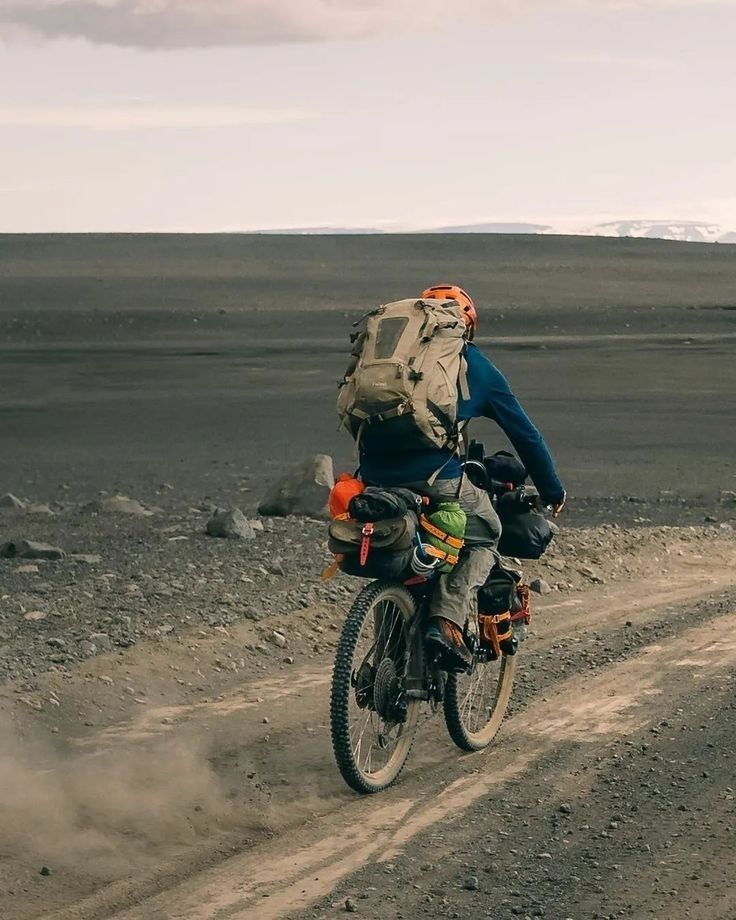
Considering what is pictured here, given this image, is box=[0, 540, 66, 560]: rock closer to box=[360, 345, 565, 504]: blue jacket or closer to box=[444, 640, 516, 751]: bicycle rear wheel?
box=[444, 640, 516, 751]: bicycle rear wheel

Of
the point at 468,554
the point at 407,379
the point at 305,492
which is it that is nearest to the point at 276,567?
the point at 305,492

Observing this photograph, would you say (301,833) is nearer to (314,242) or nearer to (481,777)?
(481,777)

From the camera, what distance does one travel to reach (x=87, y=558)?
11.9 metres

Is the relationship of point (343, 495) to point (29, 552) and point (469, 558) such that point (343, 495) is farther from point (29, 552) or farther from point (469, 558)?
point (29, 552)

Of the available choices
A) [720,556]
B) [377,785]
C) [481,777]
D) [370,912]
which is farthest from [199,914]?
[720,556]

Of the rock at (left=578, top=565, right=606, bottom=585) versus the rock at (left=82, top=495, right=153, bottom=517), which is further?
the rock at (left=82, top=495, right=153, bottom=517)

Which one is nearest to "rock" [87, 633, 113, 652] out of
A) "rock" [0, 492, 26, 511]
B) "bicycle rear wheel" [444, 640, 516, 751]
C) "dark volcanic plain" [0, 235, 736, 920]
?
"dark volcanic plain" [0, 235, 736, 920]

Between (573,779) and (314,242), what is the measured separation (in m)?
77.8

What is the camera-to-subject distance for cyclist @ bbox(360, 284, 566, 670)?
258 inches

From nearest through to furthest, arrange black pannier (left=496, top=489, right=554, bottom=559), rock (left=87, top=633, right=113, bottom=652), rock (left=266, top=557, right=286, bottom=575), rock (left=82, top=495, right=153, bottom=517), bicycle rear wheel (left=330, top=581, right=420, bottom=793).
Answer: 1. bicycle rear wheel (left=330, top=581, right=420, bottom=793)
2. black pannier (left=496, top=489, right=554, bottom=559)
3. rock (left=87, top=633, right=113, bottom=652)
4. rock (left=266, top=557, right=286, bottom=575)
5. rock (left=82, top=495, right=153, bottom=517)

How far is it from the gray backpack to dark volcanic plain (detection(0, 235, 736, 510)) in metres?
11.6

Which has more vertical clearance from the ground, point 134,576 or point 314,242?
point 314,242

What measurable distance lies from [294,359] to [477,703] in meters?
27.2

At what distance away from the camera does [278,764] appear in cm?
700
